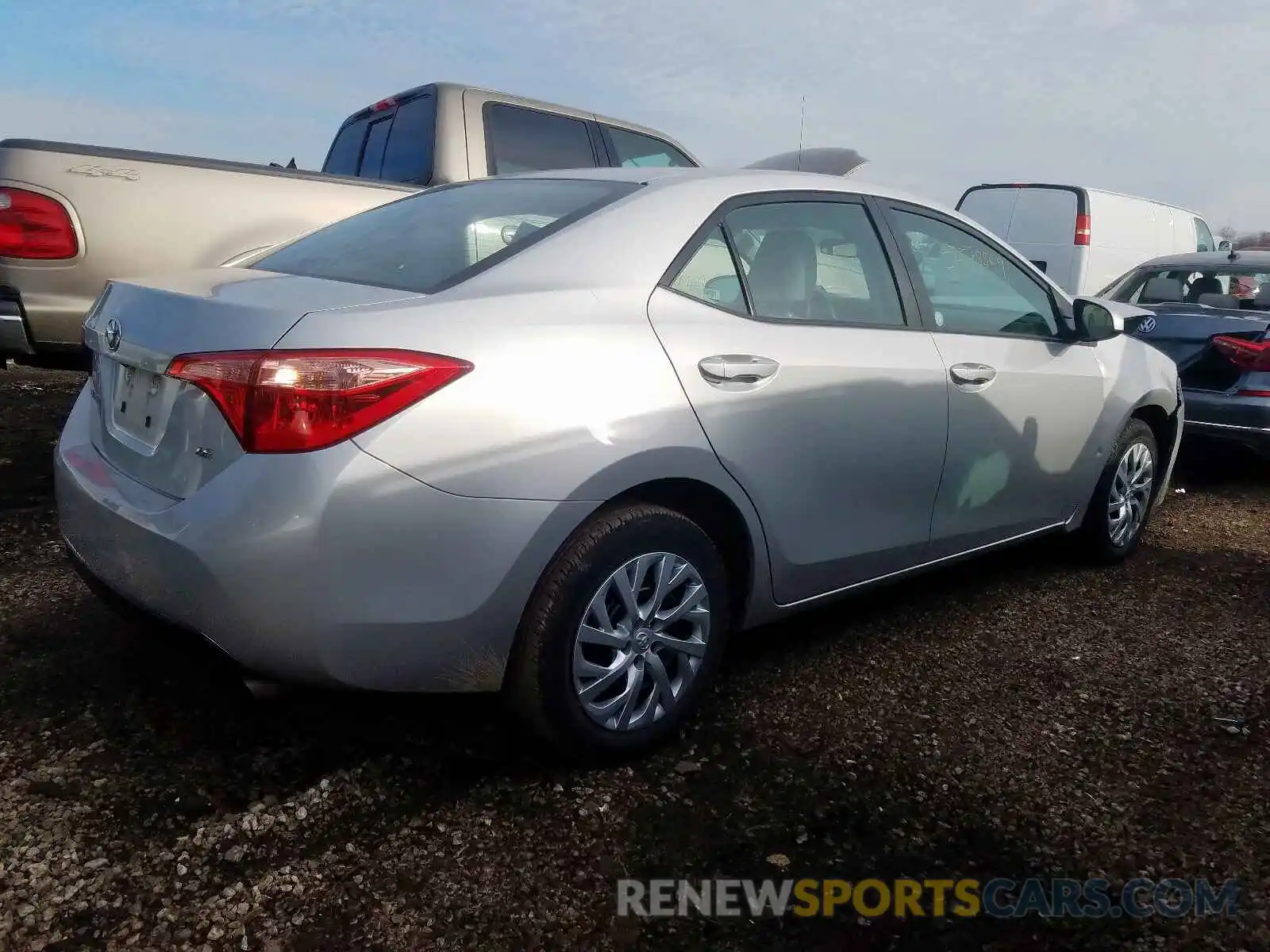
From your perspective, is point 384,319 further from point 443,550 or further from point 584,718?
point 584,718

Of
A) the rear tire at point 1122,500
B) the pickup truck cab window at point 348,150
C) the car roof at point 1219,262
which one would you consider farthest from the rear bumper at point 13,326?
the car roof at point 1219,262

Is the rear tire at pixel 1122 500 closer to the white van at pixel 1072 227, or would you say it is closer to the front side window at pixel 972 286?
the front side window at pixel 972 286

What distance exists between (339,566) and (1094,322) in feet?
9.87

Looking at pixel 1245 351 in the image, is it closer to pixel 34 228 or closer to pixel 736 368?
pixel 736 368

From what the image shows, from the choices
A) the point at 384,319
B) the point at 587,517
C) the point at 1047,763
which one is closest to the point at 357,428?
the point at 384,319

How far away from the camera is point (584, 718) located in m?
2.39

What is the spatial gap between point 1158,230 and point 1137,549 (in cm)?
1050

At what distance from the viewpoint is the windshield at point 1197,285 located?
646 cm

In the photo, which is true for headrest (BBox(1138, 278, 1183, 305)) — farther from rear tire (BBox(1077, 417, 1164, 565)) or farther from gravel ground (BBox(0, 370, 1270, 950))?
gravel ground (BBox(0, 370, 1270, 950))

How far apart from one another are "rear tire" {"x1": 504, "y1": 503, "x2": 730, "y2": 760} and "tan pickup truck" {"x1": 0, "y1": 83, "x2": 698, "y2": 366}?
9.13 feet

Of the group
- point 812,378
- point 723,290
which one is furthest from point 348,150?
point 812,378

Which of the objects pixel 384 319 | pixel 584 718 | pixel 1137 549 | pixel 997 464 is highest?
pixel 384 319

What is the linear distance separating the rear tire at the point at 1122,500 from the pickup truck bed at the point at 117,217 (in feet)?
12.8

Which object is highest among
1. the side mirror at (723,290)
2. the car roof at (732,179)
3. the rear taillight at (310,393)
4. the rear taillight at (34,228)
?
the car roof at (732,179)
